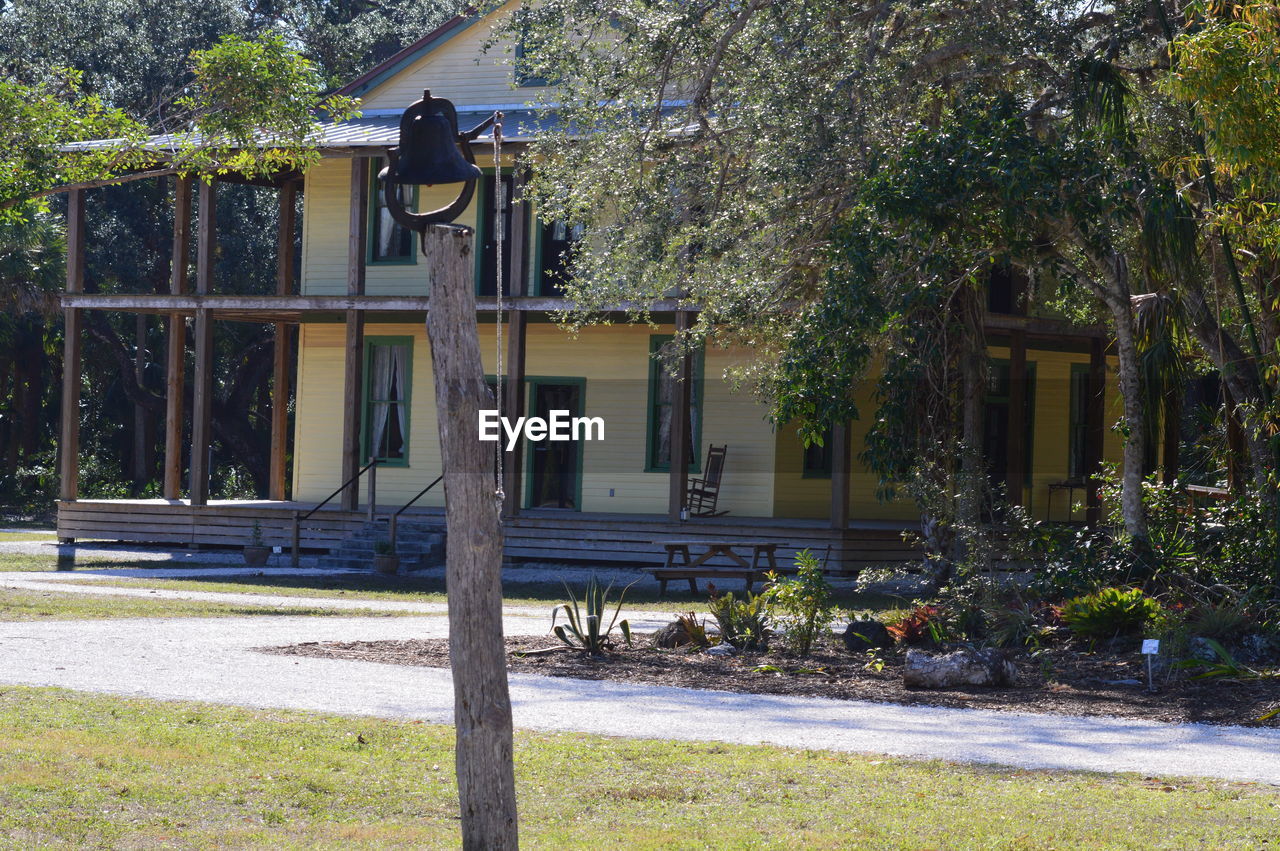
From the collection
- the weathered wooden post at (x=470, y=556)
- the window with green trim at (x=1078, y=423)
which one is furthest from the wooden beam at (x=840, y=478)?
the weathered wooden post at (x=470, y=556)

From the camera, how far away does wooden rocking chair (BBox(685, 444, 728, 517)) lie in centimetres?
2161

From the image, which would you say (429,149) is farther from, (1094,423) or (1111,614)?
(1094,423)

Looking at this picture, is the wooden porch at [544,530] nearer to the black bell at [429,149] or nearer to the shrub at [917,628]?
the shrub at [917,628]

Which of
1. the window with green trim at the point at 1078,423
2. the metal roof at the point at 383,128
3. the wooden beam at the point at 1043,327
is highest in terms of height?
the metal roof at the point at 383,128

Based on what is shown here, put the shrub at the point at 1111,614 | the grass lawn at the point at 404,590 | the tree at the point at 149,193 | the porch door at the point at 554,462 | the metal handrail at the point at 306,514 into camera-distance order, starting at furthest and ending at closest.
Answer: the tree at the point at 149,193, the porch door at the point at 554,462, the metal handrail at the point at 306,514, the grass lawn at the point at 404,590, the shrub at the point at 1111,614

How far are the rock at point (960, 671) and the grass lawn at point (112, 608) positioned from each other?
6491 mm

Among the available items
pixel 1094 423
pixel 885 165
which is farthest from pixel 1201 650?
pixel 1094 423

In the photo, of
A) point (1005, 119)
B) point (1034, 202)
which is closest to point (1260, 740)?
point (1034, 202)

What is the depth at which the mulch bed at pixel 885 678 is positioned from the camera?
30.4 ft

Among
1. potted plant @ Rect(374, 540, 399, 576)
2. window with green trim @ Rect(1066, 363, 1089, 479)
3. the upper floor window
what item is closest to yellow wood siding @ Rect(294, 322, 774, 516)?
the upper floor window

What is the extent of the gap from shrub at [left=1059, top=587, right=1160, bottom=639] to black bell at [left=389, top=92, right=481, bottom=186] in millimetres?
7546

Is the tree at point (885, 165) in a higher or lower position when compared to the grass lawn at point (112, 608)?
higher

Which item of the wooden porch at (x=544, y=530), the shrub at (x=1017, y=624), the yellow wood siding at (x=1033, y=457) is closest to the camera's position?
the shrub at (x=1017, y=624)

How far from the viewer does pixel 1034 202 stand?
423 inches
